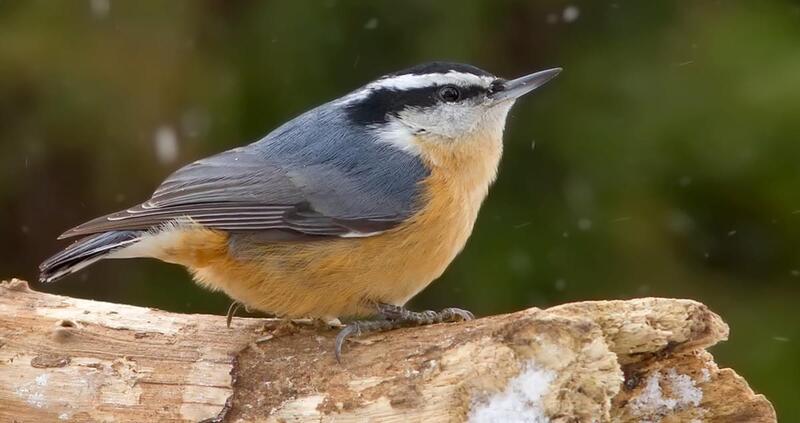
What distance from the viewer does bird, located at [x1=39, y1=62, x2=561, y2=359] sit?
3.77m

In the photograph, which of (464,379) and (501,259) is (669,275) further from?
(464,379)

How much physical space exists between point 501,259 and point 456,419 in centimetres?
203

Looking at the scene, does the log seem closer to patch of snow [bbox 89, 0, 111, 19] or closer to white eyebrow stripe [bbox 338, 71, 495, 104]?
white eyebrow stripe [bbox 338, 71, 495, 104]

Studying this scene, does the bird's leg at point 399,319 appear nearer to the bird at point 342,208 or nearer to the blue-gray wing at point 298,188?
the bird at point 342,208

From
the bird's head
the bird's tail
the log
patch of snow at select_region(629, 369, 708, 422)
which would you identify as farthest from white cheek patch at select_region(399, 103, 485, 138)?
patch of snow at select_region(629, 369, 708, 422)

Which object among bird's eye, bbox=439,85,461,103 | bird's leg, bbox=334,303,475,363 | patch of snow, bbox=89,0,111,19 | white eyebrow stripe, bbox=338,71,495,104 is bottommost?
bird's leg, bbox=334,303,475,363

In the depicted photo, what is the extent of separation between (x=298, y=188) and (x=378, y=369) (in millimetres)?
889

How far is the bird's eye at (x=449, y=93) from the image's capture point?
4.12 meters

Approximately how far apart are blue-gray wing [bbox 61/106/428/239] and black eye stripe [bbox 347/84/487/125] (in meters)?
0.07

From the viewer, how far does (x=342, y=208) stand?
3.86 metres

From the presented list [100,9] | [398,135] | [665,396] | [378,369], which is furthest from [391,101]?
[100,9]

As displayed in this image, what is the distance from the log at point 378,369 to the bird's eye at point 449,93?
94 cm

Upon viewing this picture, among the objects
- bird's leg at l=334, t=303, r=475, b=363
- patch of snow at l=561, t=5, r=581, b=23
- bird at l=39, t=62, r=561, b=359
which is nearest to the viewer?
bird's leg at l=334, t=303, r=475, b=363

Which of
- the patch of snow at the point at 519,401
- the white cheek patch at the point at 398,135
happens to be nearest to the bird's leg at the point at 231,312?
the white cheek patch at the point at 398,135
